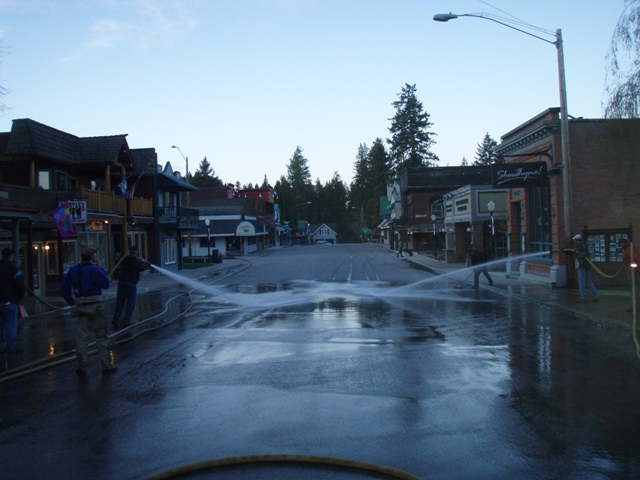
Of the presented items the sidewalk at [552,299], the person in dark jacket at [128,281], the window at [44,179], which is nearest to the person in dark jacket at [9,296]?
the person in dark jacket at [128,281]

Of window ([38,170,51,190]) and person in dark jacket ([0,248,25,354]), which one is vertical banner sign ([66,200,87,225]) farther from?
person in dark jacket ([0,248,25,354])

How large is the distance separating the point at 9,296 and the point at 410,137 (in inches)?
2887

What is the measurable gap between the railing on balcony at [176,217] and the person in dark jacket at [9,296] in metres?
27.5

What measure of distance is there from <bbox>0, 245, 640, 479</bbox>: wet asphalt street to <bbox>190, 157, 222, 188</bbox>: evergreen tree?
112 m

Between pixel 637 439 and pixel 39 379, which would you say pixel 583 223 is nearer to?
pixel 637 439

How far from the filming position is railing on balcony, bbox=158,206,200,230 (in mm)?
38375

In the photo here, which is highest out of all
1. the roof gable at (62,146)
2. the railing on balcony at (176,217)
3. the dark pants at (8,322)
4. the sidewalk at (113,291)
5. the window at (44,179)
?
the roof gable at (62,146)

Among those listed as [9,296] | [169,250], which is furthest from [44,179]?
[9,296]

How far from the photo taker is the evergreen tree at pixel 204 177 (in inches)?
4929

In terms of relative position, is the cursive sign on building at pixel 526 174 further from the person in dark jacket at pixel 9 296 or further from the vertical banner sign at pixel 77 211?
the person in dark jacket at pixel 9 296

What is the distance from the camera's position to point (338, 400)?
710 centimetres

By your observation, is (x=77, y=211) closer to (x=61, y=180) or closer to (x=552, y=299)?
(x=61, y=180)

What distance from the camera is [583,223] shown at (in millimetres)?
21938

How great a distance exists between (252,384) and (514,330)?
6.90 metres
